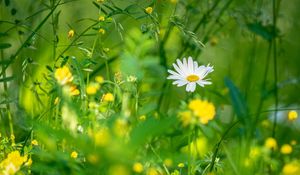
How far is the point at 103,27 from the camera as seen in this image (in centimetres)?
163

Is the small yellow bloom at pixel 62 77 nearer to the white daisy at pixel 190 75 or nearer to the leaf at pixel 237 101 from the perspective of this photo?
the white daisy at pixel 190 75

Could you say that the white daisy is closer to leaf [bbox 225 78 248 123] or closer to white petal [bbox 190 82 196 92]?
white petal [bbox 190 82 196 92]

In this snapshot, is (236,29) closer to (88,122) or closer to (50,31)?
(50,31)

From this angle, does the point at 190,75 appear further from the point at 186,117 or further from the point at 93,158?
the point at 93,158

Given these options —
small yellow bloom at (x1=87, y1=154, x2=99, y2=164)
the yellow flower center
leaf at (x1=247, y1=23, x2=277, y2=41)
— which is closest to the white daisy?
the yellow flower center

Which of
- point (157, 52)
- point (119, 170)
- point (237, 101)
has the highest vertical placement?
point (157, 52)

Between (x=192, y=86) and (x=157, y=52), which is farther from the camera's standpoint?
(x=157, y=52)

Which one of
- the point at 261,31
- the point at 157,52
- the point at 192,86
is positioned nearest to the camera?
the point at 192,86

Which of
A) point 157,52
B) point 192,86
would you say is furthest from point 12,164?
point 157,52

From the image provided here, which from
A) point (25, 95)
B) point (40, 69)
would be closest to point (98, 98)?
point (40, 69)

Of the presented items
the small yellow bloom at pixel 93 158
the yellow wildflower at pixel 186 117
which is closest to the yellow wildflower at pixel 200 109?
the yellow wildflower at pixel 186 117

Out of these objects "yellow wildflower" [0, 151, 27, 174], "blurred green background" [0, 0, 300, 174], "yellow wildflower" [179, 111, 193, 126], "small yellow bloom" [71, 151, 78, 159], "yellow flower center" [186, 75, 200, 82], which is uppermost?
"blurred green background" [0, 0, 300, 174]

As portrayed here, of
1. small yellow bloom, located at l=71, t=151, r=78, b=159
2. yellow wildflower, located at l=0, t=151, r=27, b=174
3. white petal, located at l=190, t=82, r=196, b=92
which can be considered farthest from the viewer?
white petal, located at l=190, t=82, r=196, b=92

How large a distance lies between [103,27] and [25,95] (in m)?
1.02
